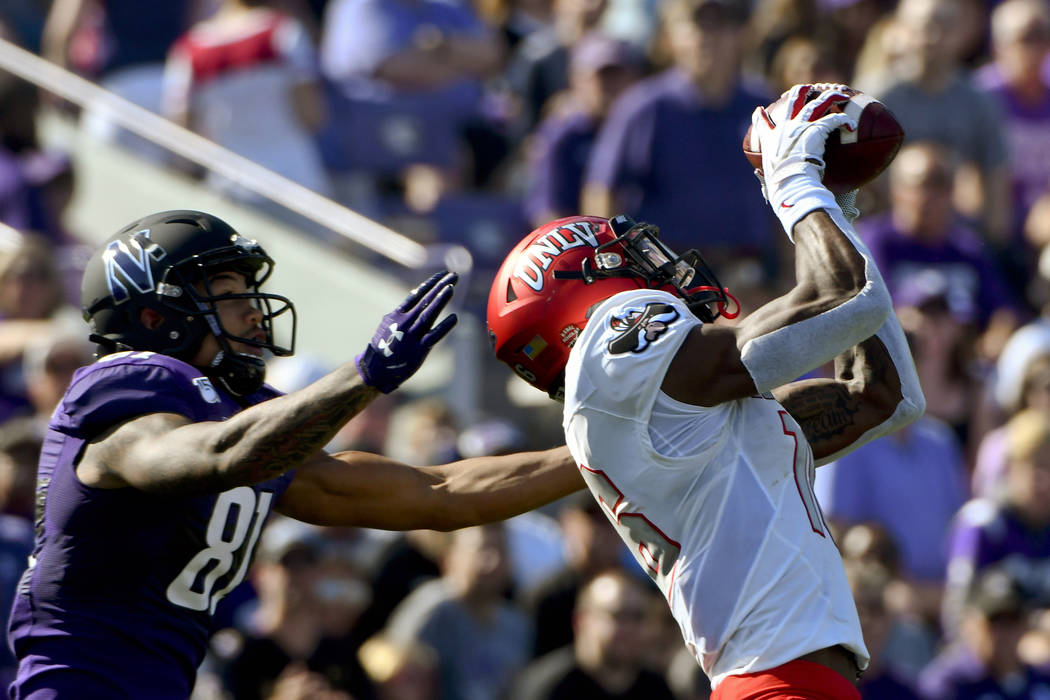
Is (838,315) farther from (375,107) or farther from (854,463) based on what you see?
(375,107)

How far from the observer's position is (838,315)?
3791 mm

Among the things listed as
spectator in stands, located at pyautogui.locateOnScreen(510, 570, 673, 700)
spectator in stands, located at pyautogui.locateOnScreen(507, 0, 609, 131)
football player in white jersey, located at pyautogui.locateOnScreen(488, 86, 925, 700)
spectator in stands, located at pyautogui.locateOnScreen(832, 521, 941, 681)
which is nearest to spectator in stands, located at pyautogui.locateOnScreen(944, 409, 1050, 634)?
spectator in stands, located at pyautogui.locateOnScreen(832, 521, 941, 681)

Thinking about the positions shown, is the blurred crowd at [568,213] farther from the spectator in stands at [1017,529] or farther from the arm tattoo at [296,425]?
the arm tattoo at [296,425]

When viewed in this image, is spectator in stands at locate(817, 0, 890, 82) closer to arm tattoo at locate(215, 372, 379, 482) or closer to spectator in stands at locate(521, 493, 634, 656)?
spectator in stands at locate(521, 493, 634, 656)

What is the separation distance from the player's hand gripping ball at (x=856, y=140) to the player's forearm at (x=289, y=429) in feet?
3.55

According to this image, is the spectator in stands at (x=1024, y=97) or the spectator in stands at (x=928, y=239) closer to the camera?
the spectator in stands at (x=928, y=239)

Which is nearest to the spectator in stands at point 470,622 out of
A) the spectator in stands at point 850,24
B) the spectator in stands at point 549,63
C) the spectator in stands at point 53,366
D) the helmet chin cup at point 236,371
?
the spectator in stands at point 53,366

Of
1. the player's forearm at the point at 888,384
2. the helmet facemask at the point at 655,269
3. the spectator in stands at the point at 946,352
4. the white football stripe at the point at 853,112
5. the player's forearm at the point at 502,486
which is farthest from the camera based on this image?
the spectator in stands at the point at 946,352

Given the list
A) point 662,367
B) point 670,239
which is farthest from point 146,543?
point 670,239

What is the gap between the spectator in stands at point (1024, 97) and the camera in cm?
956

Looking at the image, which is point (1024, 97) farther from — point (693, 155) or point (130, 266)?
point (130, 266)

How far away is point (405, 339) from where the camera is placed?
3.89m

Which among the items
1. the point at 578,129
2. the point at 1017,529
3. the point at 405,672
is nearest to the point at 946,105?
the point at 578,129

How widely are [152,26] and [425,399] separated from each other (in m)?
4.11
